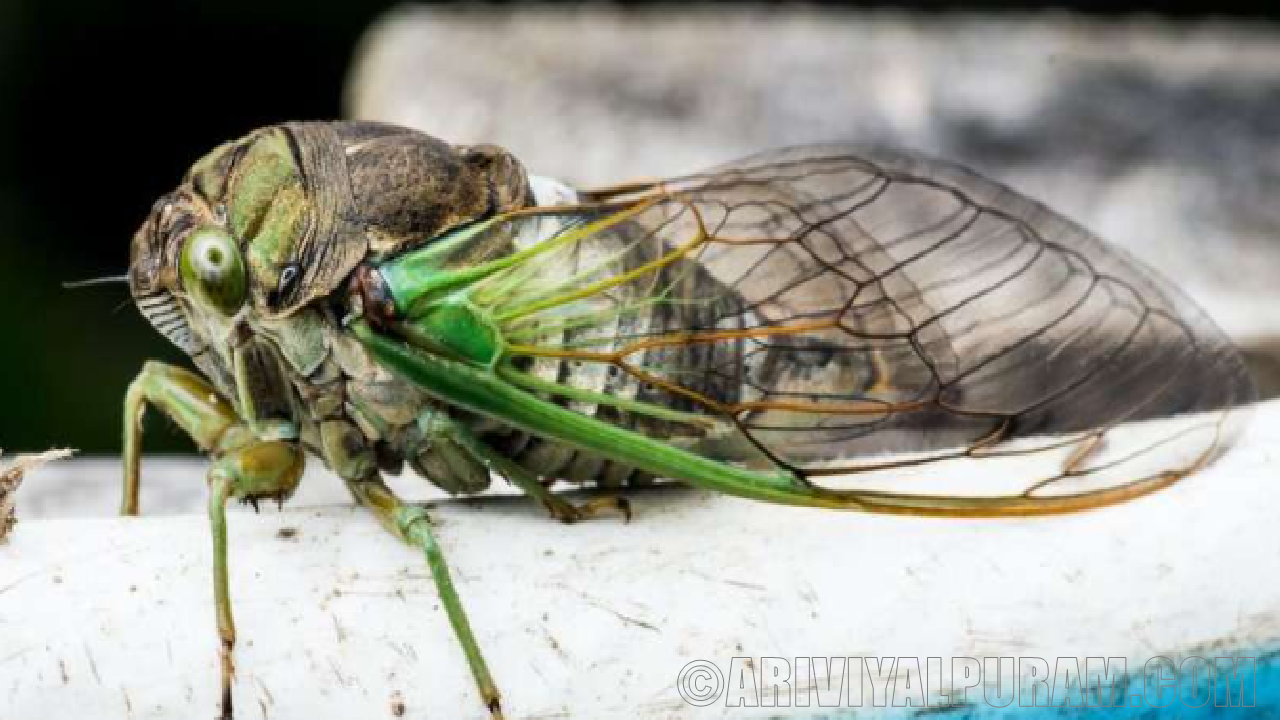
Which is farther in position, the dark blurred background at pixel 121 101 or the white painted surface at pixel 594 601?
the dark blurred background at pixel 121 101

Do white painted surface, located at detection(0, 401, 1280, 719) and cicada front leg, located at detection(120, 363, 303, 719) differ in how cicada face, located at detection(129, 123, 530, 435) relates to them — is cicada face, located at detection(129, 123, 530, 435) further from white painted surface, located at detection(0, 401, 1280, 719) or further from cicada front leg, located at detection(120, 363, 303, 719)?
white painted surface, located at detection(0, 401, 1280, 719)

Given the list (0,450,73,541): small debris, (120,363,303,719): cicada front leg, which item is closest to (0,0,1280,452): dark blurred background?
(120,363,303,719): cicada front leg

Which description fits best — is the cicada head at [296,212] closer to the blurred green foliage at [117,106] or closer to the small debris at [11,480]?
the small debris at [11,480]

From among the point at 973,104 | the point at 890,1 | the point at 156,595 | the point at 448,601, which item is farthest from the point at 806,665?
the point at 890,1

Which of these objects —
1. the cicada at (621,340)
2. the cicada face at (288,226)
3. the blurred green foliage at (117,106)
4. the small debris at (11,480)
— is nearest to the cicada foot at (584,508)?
the cicada at (621,340)

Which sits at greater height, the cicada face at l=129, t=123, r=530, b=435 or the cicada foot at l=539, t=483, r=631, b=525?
the cicada face at l=129, t=123, r=530, b=435

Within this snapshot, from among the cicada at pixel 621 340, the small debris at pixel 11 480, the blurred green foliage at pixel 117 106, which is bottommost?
the small debris at pixel 11 480

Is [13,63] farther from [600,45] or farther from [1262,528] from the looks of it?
[1262,528]
